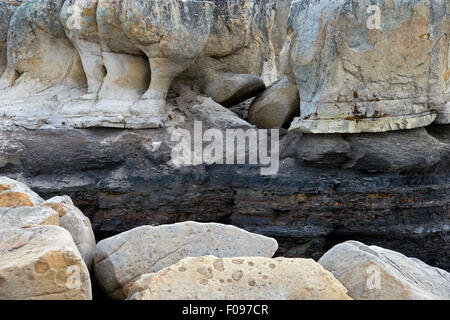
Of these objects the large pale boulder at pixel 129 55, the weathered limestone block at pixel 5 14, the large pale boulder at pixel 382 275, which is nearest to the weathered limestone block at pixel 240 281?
the large pale boulder at pixel 382 275

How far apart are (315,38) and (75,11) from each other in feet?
5.61

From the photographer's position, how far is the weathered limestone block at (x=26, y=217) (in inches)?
86.4

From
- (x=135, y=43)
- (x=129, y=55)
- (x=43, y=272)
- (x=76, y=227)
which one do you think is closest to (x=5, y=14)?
(x=129, y=55)

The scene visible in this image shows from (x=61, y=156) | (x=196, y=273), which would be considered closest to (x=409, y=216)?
(x=196, y=273)

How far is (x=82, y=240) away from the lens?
252 centimetres

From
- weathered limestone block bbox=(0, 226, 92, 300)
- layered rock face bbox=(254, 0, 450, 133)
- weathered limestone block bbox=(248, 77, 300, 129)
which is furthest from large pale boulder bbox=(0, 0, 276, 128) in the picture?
weathered limestone block bbox=(0, 226, 92, 300)

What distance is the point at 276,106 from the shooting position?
4.03m

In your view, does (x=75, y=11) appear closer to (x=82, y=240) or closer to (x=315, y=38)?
(x=315, y=38)

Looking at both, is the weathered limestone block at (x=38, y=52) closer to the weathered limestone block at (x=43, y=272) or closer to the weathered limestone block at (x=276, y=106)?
the weathered limestone block at (x=276, y=106)

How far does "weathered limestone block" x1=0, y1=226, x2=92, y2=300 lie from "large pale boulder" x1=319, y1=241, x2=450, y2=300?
1029 mm

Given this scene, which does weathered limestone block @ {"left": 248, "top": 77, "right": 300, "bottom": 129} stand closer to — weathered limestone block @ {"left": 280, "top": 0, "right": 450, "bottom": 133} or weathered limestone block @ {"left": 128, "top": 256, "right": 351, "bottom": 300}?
weathered limestone block @ {"left": 280, "top": 0, "right": 450, "bottom": 133}

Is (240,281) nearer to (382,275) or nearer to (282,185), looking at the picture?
(382,275)

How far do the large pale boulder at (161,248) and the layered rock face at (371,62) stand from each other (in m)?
1.33

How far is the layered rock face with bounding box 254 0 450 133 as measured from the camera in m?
3.27
